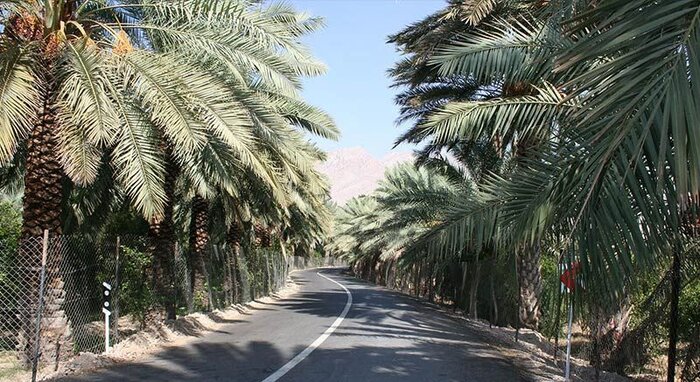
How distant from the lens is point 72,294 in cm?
1125

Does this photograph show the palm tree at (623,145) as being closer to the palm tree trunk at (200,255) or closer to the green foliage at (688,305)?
the green foliage at (688,305)

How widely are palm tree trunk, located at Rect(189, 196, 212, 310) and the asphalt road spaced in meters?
2.26

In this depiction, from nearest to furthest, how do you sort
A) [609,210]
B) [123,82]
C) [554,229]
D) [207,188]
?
[609,210]
[554,229]
[123,82]
[207,188]

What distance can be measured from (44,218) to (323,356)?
16.6ft

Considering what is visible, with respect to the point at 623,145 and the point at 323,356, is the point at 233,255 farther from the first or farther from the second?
the point at 623,145

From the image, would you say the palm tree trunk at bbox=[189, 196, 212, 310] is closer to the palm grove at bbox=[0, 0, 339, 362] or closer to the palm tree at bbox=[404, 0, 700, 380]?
the palm grove at bbox=[0, 0, 339, 362]

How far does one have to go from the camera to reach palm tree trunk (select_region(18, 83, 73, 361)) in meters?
9.50

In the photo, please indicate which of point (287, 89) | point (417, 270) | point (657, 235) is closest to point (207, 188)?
point (287, 89)

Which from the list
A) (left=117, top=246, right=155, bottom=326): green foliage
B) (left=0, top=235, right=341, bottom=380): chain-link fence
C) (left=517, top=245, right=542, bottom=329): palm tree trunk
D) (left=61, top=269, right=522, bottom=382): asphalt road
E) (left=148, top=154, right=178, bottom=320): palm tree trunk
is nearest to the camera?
(left=61, top=269, right=522, bottom=382): asphalt road

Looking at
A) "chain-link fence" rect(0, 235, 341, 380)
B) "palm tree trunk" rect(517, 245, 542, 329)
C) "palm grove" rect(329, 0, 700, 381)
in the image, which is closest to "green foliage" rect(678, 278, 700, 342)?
"palm grove" rect(329, 0, 700, 381)

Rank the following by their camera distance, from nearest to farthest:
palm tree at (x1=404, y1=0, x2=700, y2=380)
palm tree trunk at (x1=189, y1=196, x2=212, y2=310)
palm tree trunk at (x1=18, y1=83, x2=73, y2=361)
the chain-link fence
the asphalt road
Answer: palm tree at (x1=404, y1=0, x2=700, y2=380) < the asphalt road < the chain-link fence < palm tree trunk at (x1=18, y1=83, x2=73, y2=361) < palm tree trunk at (x1=189, y1=196, x2=212, y2=310)

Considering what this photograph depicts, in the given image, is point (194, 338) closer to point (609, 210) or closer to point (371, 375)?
point (371, 375)

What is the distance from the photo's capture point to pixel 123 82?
9.71 meters

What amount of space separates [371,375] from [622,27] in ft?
22.5
